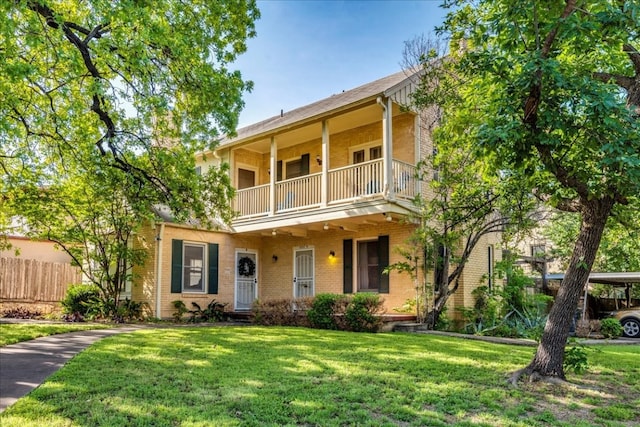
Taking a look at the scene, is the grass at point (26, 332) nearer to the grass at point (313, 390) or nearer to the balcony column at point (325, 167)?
the grass at point (313, 390)

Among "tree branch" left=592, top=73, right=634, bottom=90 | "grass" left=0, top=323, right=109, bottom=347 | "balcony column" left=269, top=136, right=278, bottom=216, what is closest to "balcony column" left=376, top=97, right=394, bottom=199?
"balcony column" left=269, top=136, right=278, bottom=216

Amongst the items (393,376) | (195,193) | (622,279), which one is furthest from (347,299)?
(622,279)

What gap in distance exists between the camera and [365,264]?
595 inches

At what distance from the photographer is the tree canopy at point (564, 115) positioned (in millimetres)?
5117

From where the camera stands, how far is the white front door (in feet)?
54.1

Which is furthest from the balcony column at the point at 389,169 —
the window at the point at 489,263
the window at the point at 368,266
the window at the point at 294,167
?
the window at the point at 489,263

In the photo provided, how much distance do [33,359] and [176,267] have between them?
8.39 meters

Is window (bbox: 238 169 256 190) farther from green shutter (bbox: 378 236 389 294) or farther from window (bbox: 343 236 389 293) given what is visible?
green shutter (bbox: 378 236 389 294)

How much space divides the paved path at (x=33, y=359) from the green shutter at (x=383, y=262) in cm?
755

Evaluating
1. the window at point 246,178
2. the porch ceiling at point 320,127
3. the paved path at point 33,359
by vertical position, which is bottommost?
the paved path at point 33,359

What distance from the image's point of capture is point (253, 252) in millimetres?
18047

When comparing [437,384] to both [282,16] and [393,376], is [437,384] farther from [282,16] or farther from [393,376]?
[282,16]

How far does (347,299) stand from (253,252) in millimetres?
6385

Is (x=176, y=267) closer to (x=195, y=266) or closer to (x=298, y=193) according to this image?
(x=195, y=266)
